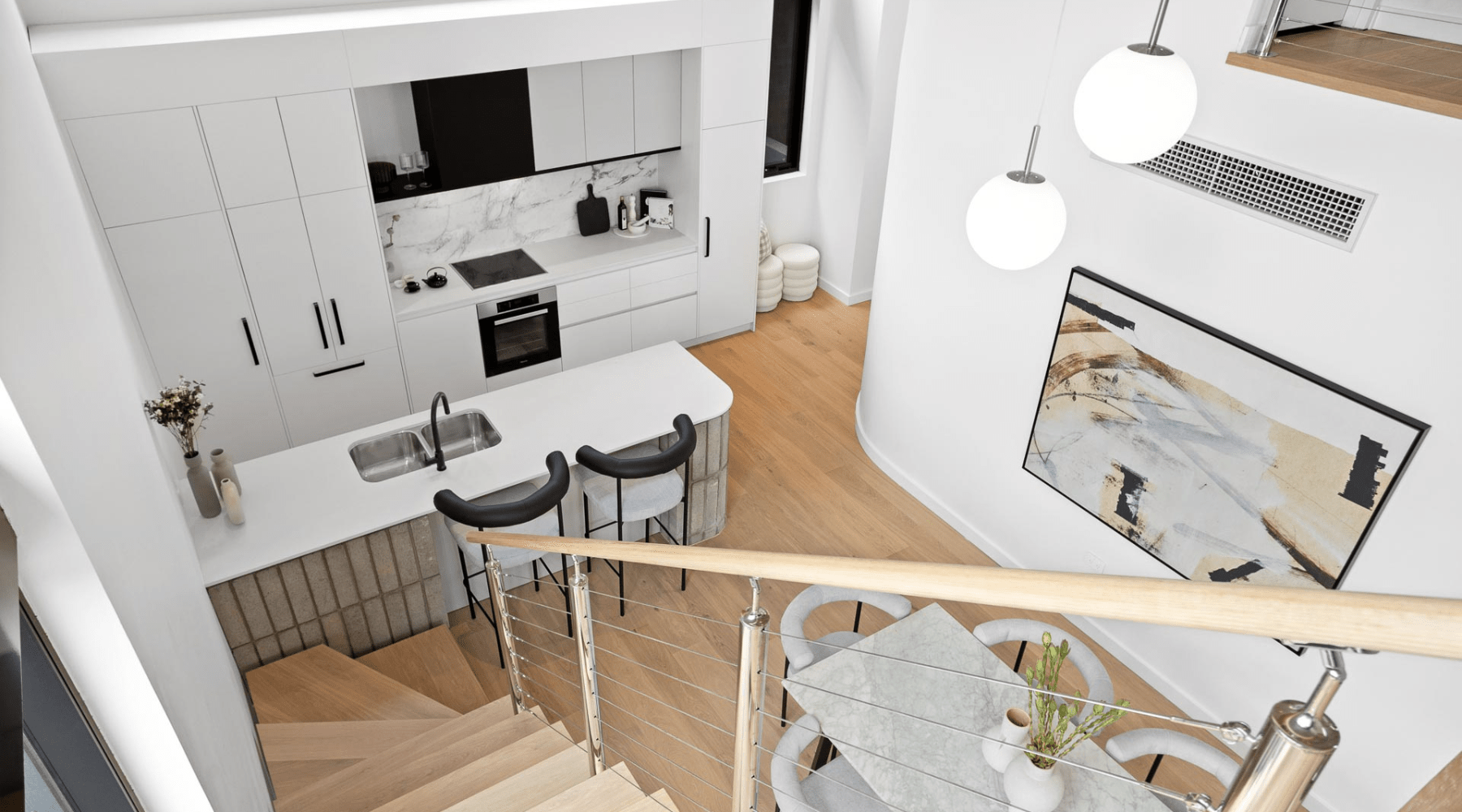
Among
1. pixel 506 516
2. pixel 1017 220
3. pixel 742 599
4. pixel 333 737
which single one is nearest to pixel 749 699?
pixel 1017 220

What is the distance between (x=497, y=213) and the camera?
5719 mm

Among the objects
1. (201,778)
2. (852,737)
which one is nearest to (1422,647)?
(201,778)

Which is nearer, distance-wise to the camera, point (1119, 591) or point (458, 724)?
point (1119, 591)

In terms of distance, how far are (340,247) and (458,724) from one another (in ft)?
8.92

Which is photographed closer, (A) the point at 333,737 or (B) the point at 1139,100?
(B) the point at 1139,100

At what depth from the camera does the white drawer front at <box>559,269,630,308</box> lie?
5.60m

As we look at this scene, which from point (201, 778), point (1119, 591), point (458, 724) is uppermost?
point (1119, 591)

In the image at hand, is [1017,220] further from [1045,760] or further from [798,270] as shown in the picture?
[798,270]

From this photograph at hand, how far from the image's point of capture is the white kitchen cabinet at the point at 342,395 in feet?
16.1

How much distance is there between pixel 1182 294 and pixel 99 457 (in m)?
3.37

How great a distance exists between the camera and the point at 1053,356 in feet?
13.0

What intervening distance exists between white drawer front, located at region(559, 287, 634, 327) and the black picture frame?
9.14 ft

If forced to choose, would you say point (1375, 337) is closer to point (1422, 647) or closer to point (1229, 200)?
point (1229, 200)

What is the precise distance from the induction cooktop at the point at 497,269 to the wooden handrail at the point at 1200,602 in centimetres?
453
